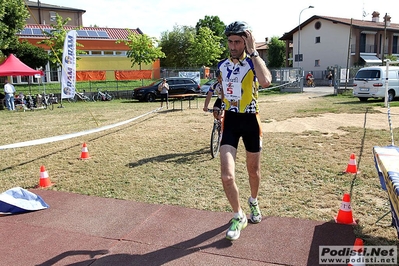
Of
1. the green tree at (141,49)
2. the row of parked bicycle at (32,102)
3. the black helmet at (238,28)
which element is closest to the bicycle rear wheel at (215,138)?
the black helmet at (238,28)

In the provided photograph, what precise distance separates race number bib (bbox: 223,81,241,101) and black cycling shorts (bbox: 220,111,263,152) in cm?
17

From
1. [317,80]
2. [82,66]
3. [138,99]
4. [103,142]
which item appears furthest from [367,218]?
[317,80]

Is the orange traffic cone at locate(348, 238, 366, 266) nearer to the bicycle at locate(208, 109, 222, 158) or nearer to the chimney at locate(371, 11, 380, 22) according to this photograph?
the bicycle at locate(208, 109, 222, 158)

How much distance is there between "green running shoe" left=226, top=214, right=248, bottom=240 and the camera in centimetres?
356

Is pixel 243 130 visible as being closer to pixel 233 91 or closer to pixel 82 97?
pixel 233 91

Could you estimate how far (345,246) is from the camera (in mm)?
3445

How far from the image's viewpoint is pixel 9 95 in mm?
19344

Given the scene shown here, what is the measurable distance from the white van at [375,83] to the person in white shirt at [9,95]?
756 inches

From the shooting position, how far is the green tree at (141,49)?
36281mm

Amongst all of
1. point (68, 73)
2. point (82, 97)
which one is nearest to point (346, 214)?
point (68, 73)

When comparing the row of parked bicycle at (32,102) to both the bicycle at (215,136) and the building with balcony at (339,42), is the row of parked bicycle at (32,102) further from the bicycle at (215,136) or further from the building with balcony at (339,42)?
the building with balcony at (339,42)

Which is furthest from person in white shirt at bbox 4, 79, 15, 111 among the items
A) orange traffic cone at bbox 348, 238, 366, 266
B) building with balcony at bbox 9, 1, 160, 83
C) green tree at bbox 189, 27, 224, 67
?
green tree at bbox 189, 27, 224, 67

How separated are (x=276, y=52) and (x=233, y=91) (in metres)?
62.0

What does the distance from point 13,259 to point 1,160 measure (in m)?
4.79
